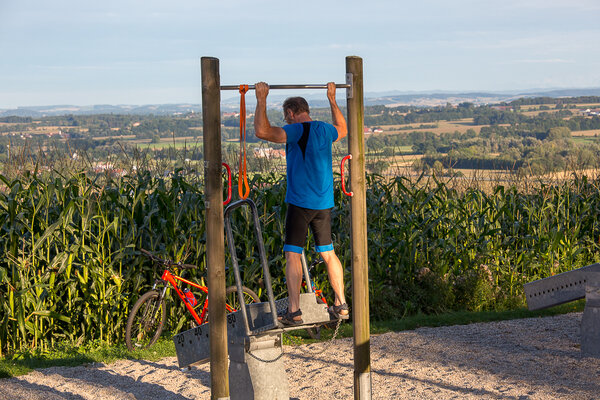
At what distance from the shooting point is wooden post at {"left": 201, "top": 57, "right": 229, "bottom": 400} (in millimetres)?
3863

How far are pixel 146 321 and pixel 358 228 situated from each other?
2.82m

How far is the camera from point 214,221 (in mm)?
3951

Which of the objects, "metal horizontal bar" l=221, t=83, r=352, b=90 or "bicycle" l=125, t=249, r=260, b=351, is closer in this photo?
"metal horizontal bar" l=221, t=83, r=352, b=90

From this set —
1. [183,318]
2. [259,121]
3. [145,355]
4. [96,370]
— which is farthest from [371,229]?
[259,121]

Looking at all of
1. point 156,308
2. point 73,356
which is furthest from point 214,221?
point 73,356

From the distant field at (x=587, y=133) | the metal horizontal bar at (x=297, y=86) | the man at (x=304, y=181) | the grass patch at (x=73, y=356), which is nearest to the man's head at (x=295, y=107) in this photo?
the man at (x=304, y=181)

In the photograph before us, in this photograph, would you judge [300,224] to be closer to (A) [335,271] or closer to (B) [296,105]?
(A) [335,271]

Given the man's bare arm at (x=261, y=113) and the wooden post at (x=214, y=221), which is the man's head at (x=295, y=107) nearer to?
the man's bare arm at (x=261, y=113)

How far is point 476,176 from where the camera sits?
9430 millimetres

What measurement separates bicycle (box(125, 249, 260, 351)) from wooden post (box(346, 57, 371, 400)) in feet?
6.51

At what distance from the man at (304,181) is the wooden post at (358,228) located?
18cm

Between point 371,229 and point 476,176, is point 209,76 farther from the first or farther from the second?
point 476,176

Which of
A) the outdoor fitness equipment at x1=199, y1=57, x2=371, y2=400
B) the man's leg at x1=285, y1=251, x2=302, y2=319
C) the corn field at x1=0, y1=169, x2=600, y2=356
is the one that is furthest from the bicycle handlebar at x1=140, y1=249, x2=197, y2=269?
the man's leg at x1=285, y1=251, x2=302, y2=319

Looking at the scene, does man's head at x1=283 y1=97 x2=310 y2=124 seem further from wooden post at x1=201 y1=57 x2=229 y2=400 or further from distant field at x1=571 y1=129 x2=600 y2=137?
distant field at x1=571 y1=129 x2=600 y2=137
